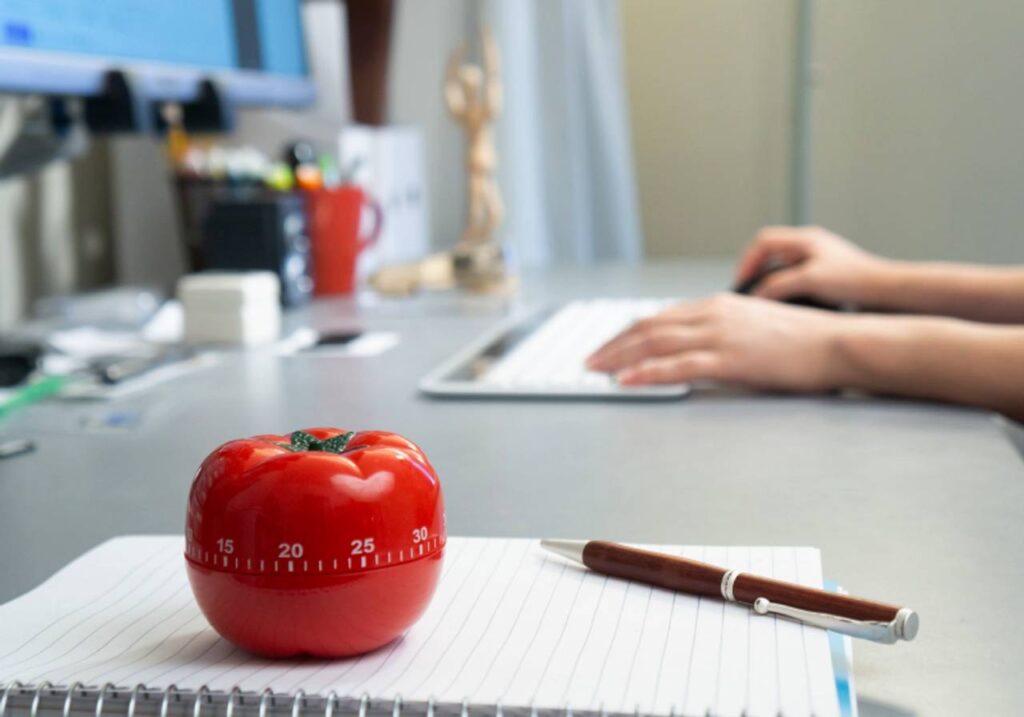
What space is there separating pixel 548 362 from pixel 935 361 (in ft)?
0.94

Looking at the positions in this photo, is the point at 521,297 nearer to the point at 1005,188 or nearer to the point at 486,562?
the point at 486,562

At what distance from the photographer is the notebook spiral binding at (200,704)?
1.10ft

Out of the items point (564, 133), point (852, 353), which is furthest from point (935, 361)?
point (564, 133)

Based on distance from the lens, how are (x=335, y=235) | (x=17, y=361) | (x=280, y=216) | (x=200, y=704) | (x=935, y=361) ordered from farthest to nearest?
(x=335, y=235) < (x=280, y=216) < (x=17, y=361) < (x=935, y=361) < (x=200, y=704)

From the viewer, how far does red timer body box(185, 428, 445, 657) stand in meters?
0.36

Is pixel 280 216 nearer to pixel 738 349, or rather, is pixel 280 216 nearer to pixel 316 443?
pixel 738 349

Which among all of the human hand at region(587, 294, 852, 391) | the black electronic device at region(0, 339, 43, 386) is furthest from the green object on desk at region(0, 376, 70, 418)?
the human hand at region(587, 294, 852, 391)

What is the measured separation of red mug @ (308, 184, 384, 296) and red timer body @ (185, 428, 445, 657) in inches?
41.0

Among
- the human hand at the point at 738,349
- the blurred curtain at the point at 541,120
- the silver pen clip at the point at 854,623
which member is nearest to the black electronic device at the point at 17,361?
the human hand at the point at 738,349

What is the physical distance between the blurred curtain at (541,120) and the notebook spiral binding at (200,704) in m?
1.78

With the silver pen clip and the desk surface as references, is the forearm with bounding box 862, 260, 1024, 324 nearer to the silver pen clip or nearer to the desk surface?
the desk surface

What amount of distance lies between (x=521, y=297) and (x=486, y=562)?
96 centimetres

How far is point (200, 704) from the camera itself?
341mm

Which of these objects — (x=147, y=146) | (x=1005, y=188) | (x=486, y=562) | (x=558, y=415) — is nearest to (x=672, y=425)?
(x=558, y=415)
